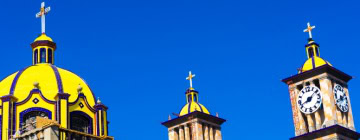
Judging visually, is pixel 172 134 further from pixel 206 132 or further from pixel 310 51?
pixel 310 51

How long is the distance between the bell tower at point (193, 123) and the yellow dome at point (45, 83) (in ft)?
60.0

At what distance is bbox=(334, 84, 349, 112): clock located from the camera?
235 ft

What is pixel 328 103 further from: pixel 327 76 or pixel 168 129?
pixel 168 129

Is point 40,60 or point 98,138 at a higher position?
point 40,60

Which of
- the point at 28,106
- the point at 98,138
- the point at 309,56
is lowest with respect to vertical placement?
the point at 98,138

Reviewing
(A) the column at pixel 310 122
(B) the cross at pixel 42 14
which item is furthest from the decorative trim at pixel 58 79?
(A) the column at pixel 310 122

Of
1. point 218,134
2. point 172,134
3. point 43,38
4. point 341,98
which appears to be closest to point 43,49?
point 43,38

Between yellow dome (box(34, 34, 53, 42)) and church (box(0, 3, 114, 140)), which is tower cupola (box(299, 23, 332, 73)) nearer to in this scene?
church (box(0, 3, 114, 140))

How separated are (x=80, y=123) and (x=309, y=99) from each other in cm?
2170

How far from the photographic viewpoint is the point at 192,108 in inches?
3652

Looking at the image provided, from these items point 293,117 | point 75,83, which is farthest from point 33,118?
point 293,117

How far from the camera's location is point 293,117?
73188mm

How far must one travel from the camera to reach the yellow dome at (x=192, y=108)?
92688 millimetres

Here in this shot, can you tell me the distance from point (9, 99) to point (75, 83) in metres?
7.05
